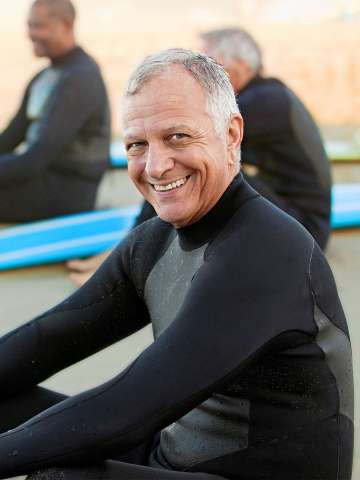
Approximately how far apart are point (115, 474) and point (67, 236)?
321cm

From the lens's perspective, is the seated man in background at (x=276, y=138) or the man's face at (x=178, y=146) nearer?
the man's face at (x=178, y=146)

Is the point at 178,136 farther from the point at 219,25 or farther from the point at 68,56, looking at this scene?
the point at 219,25

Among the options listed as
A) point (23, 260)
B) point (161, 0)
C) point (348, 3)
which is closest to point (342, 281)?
point (23, 260)

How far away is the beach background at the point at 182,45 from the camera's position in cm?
399

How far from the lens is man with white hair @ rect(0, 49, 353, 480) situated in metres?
1.57

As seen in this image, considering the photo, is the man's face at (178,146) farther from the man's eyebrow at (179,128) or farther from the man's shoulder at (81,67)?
the man's shoulder at (81,67)

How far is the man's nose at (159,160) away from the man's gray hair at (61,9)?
10.9 feet

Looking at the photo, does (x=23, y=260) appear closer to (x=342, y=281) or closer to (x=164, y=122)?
(x=342, y=281)

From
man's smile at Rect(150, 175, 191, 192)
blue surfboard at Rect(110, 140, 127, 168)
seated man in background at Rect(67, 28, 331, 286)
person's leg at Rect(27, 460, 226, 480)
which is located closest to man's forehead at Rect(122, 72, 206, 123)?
man's smile at Rect(150, 175, 191, 192)

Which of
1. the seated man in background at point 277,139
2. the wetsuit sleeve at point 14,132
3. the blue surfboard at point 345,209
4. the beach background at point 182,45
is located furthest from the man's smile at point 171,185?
the wetsuit sleeve at point 14,132

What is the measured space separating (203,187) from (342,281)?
2.63 meters

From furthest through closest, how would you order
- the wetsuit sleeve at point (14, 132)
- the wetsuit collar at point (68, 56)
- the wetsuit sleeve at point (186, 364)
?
the wetsuit sleeve at point (14, 132), the wetsuit collar at point (68, 56), the wetsuit sleeve at point (186, 364)

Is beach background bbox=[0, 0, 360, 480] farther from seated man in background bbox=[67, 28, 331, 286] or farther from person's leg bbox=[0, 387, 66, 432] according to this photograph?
person's leg bbox=[0, 387, 66, 432]

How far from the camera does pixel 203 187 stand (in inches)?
68.7
